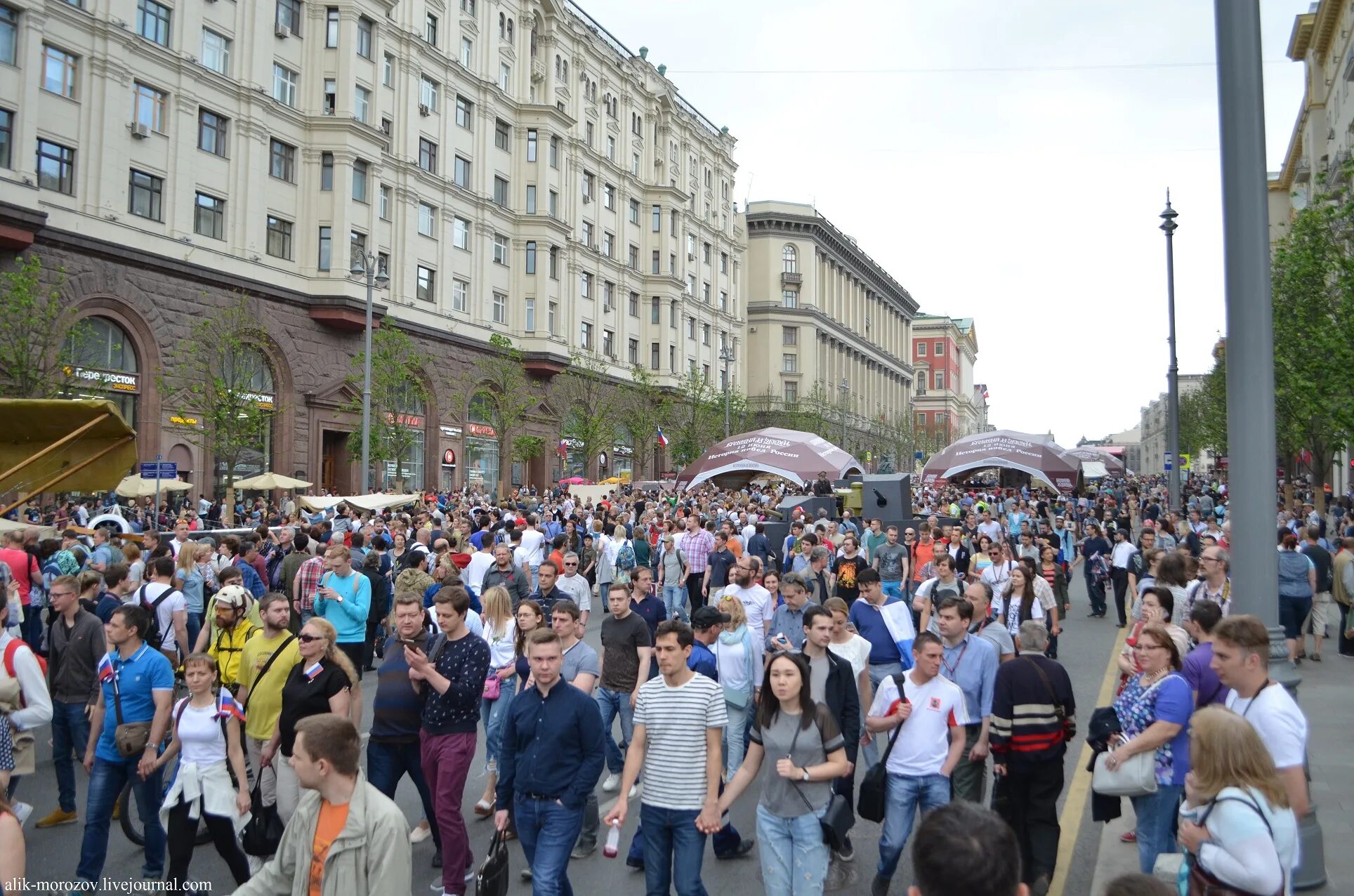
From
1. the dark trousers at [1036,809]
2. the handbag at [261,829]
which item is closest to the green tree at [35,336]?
the handbag at [261,829]

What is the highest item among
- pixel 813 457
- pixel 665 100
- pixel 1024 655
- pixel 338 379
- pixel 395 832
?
pixel 665 100

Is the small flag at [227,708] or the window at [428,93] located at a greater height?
the window at [428,93]

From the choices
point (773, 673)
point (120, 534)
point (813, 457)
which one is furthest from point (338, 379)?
point (773, 673)

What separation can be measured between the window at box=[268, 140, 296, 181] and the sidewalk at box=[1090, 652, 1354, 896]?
34229 millimetres

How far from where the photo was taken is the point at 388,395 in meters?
37.4

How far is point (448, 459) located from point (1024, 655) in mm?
38294

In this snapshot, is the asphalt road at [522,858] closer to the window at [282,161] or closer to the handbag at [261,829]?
the handbag at [261,829]

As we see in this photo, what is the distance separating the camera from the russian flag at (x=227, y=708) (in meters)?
5.94

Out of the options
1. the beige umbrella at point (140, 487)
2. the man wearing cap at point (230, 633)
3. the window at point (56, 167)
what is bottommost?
the man wearing cap at point (230, 633)

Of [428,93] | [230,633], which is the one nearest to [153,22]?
[428,93]

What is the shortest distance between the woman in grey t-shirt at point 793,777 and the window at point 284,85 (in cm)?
3619

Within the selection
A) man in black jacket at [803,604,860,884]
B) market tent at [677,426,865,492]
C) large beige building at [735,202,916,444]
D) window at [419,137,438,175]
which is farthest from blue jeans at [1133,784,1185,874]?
large beige building at [735,202,916,444]

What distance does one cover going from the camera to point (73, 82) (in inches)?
1138

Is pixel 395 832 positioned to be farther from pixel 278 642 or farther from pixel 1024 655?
pixel 1024 655
